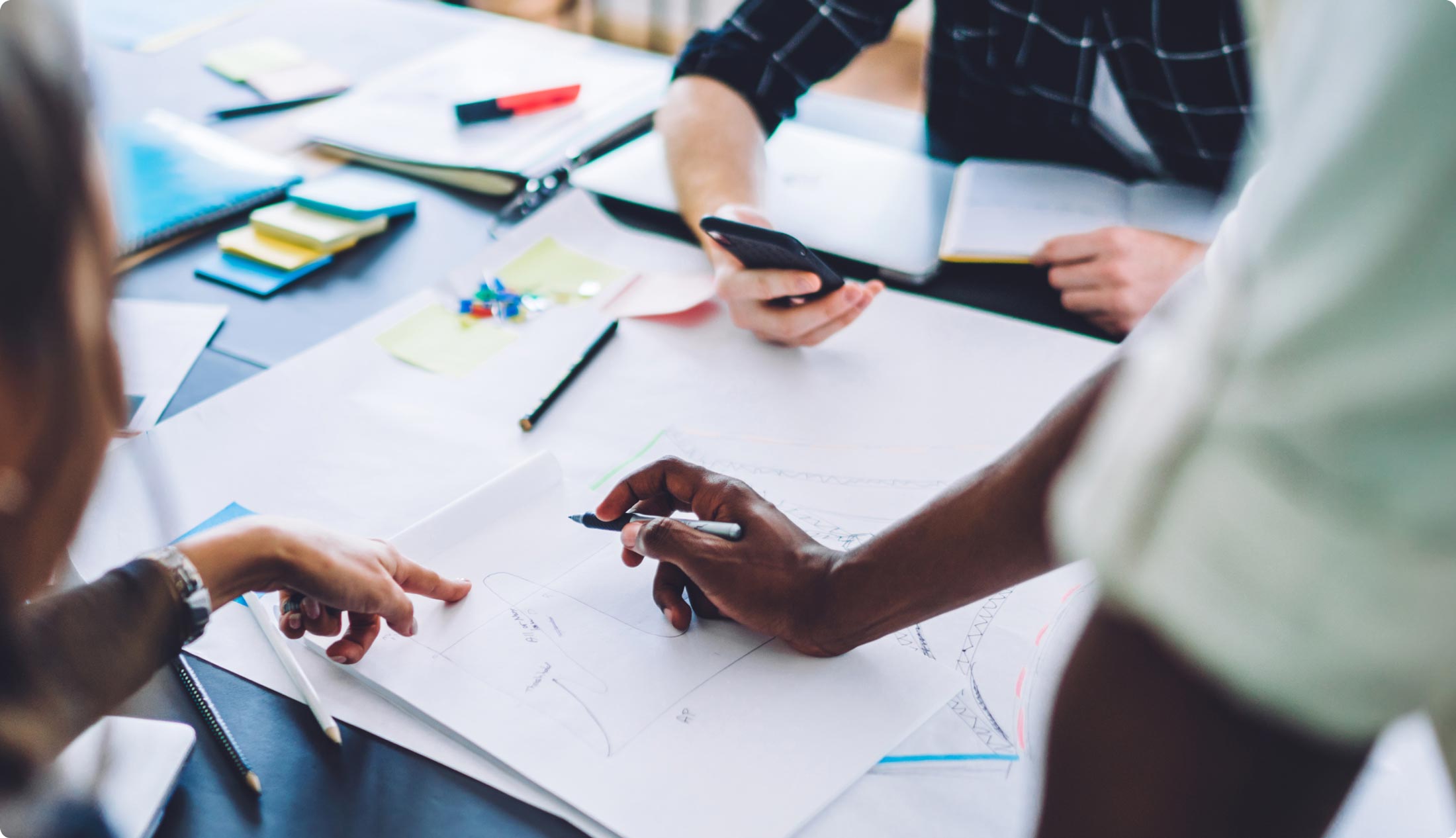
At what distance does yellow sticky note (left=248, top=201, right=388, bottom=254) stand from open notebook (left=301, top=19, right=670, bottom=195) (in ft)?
0.48

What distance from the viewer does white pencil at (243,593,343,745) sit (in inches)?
23.0

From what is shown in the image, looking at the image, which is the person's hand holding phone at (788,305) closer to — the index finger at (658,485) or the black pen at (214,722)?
the index finger at (658,485)

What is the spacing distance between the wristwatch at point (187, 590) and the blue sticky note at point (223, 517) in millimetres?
162

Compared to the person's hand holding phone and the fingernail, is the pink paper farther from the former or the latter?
the fingernail

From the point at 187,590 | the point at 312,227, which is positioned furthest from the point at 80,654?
the point at 312,227

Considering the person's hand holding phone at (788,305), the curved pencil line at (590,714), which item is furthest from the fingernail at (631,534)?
the person's hand holding phone at (788,305)

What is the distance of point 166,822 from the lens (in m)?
0.53

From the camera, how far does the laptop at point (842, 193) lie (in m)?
1.06

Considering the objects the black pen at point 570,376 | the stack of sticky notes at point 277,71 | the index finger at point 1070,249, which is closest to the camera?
the black pen at point 570,376

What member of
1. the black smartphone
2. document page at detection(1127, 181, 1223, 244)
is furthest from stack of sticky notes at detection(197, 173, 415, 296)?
document page at detection(1127, 181, 1223, 244)

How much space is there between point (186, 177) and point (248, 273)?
221mm

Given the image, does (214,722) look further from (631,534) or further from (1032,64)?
(1032,64)

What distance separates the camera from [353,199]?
3.60ft

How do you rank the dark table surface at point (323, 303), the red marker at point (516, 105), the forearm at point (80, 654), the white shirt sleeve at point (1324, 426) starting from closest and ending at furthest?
the white shirt sleeve at point (1324, 426) → the forearm at point (80, 654) → the dark table surface at point (323, 303) → the red marker at point (516, 105)
